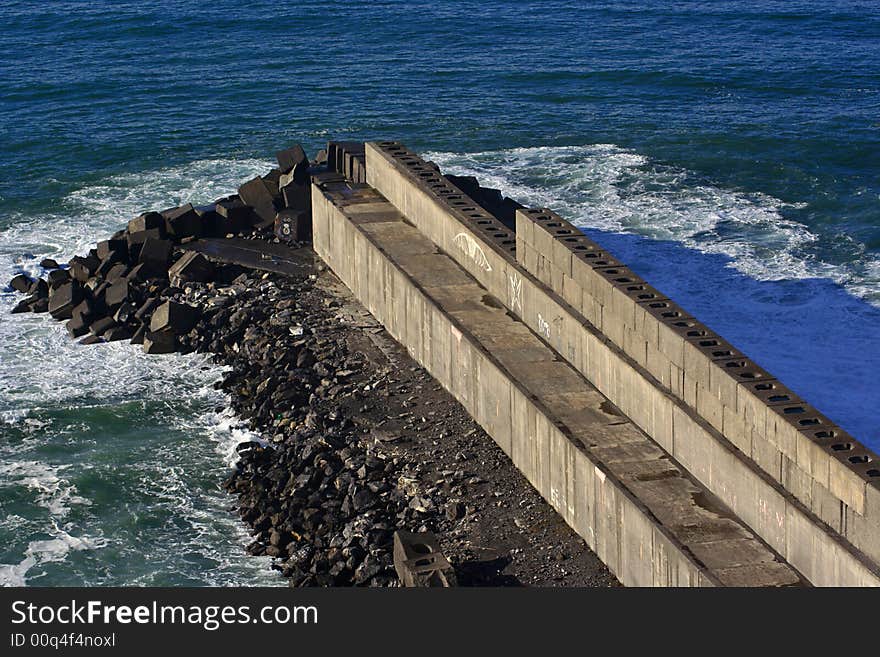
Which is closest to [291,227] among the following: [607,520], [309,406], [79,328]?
[79,328]

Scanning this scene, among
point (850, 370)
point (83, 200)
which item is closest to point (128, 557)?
point (850, 370)

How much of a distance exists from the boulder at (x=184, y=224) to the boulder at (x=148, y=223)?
13.2 inches

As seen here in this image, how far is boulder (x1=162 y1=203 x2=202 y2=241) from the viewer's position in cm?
5650

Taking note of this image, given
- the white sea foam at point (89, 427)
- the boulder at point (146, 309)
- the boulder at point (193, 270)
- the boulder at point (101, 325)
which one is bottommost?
the white sea foam at point (89, 427)

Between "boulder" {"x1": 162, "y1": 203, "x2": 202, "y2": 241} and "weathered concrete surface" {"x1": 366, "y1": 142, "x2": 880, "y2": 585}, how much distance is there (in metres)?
9.22

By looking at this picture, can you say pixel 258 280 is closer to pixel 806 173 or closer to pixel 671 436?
pixel 671 436

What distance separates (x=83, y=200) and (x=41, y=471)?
2561 cm

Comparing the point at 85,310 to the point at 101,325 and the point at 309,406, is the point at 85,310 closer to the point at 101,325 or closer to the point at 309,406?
the point at 101,325

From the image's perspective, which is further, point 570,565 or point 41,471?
point 41,471

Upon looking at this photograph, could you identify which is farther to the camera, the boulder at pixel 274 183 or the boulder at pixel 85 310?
the boulder at pixel 274 183

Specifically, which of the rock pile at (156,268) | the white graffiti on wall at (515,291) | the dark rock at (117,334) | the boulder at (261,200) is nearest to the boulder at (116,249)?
the rock pile at (156,268)

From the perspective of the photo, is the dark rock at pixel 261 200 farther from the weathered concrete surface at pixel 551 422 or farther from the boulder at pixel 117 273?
the boulder at pixel 117 273

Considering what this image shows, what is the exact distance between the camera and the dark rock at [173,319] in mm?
50800

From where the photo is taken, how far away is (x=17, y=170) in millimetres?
71250
